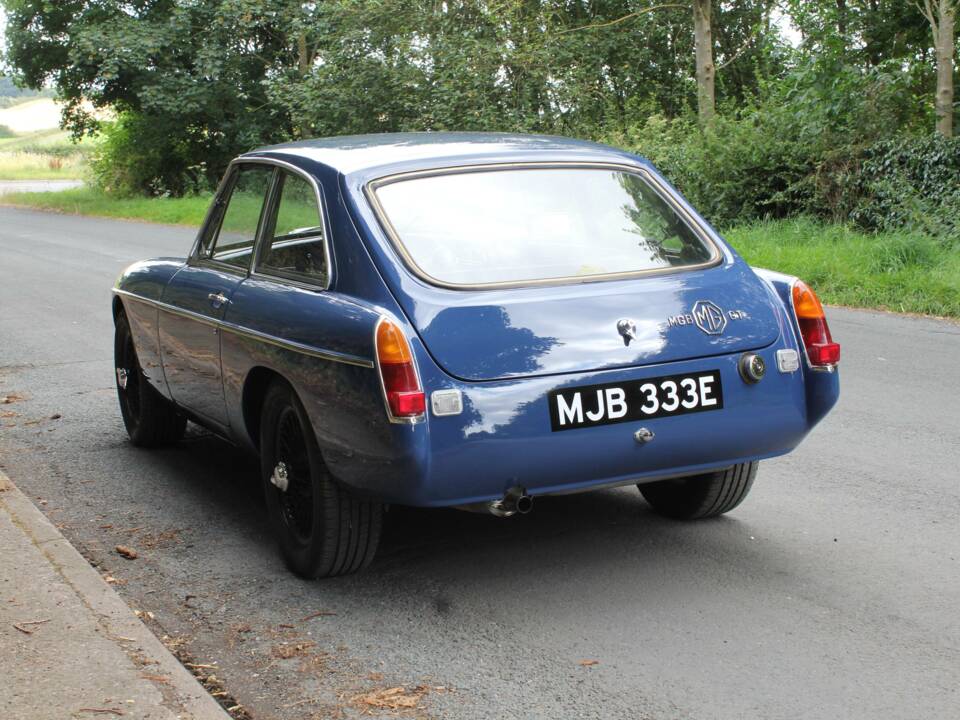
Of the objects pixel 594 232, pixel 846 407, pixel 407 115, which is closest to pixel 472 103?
pixel 407 115

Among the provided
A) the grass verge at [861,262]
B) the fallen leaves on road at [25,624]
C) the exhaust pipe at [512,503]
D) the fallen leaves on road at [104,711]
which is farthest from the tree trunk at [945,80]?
the fallen leaves on road at [104,711]

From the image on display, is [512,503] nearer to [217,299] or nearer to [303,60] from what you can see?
[217,299]

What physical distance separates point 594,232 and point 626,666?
174 centimetres

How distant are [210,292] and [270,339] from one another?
0.86 metres

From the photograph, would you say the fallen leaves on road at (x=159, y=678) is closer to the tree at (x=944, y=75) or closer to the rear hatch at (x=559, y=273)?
the rear hatch at (x=559, y=273)

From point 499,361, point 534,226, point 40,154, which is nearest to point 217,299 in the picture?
point 534,226

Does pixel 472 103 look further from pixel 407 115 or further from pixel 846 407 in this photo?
pixel 846 407

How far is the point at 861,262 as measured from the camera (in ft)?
45.9

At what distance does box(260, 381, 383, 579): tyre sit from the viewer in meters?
4.48

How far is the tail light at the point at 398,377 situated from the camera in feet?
13.1

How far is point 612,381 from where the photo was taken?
4.23m

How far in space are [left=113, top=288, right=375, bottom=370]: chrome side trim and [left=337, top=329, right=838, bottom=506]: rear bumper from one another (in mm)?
251

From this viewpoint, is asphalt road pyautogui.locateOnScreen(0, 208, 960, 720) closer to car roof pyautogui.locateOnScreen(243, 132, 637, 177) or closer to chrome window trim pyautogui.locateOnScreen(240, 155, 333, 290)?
chrome window trim pyautogui.locateOnScreen(240, 155, 333, 290)

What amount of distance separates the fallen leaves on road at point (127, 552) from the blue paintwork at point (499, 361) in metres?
0.88
